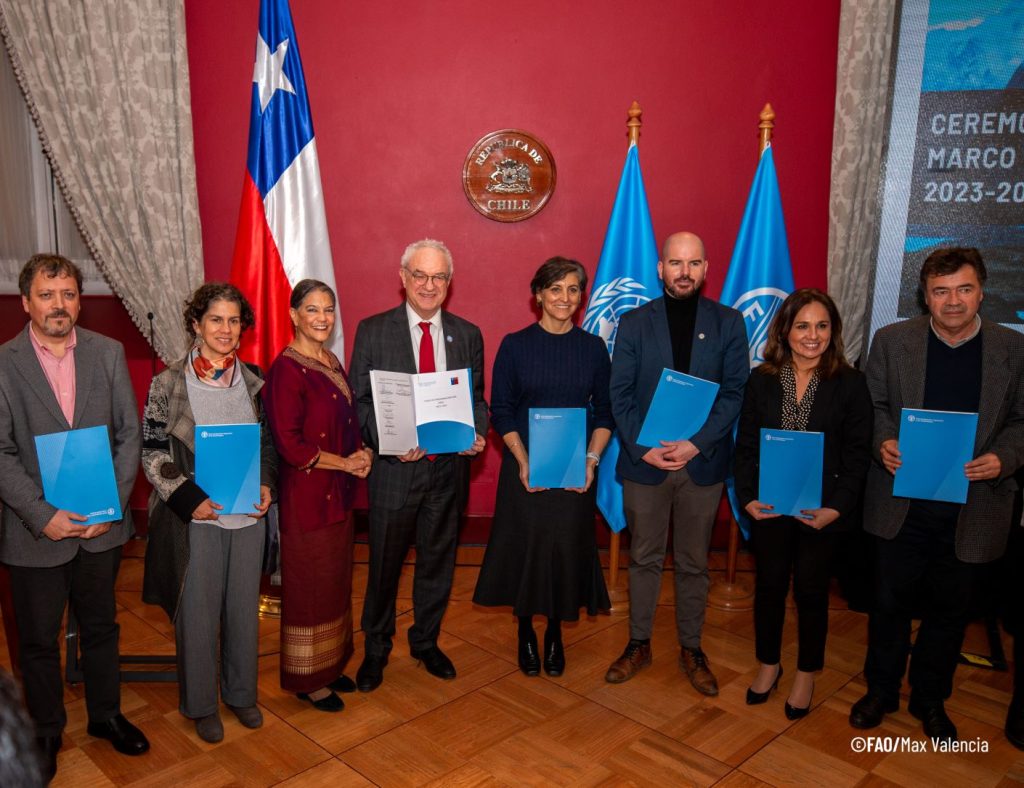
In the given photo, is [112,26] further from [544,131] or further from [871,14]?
[871,14]

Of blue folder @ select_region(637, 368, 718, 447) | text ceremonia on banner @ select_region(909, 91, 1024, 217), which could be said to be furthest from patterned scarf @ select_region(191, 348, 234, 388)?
text ceremonia on banner @ select_region(909, 91, 1024, 217)

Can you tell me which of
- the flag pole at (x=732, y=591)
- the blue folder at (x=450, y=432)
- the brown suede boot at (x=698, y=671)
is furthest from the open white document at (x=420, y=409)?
the flag pole at (x=732, y=591)

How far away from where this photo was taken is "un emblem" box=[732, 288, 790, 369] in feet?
11.8

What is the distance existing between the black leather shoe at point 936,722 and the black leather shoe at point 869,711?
10 centimetres

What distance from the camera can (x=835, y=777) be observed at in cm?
238

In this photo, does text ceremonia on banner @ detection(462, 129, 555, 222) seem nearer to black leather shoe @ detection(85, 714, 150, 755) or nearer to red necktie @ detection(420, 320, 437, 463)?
red necktie @ detection(420, 320, 437, 463)

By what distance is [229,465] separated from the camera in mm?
2346

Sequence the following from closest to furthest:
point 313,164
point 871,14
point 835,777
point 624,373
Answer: point 835,777
point 624,373
point 313,164
point 871,14

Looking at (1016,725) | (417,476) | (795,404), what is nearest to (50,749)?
(417,476)

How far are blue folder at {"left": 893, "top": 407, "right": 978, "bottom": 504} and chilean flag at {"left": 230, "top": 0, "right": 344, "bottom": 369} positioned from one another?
2582 millimetres

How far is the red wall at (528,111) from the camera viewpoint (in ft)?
13.2

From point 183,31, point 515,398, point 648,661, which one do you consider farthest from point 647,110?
point 648,661

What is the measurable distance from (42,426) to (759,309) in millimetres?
3024

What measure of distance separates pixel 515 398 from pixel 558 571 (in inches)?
27.6
